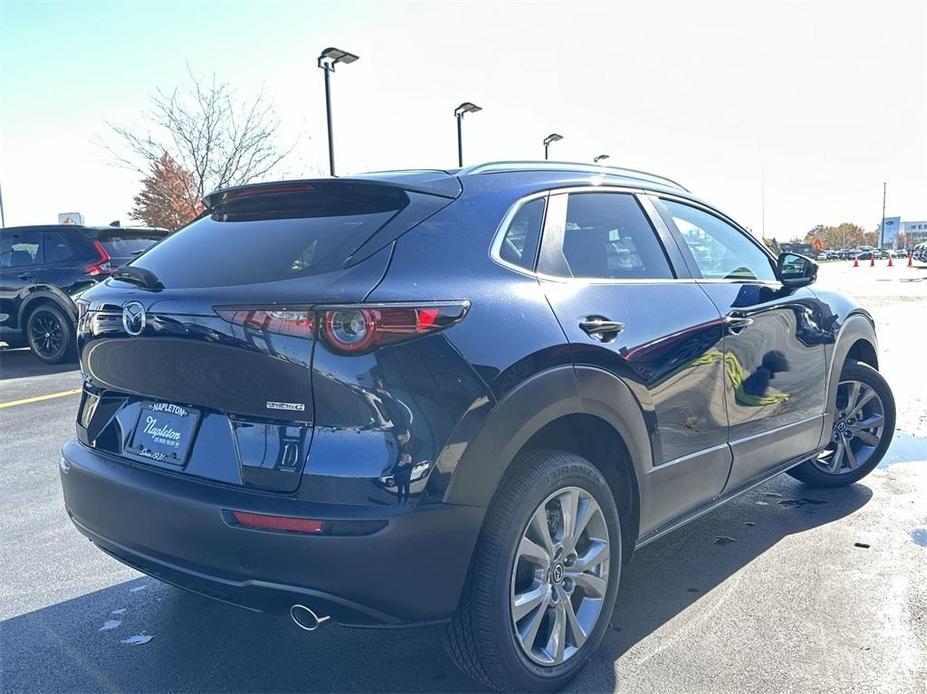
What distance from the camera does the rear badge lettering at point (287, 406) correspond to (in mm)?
2193

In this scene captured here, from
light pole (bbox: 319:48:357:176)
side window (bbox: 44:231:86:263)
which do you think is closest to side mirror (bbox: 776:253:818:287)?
side window (bbox: 44:231:86:263)

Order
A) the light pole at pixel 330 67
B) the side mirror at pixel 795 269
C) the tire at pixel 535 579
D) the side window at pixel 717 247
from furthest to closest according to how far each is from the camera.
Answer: the light pole at pixel 330 67 < the side mirror at pixel 795 269 < the side window at pixel 717 247 < the tire at pixel 535 579

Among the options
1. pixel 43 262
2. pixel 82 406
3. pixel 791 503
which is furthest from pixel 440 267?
pixel 43 262

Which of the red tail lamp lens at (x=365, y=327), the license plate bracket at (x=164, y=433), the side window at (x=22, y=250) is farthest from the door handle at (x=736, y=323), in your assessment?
the side window at (x=22, y=250)

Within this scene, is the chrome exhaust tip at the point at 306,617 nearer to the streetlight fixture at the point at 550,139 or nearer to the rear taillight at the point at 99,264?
the rear taillight at the point at 99,264

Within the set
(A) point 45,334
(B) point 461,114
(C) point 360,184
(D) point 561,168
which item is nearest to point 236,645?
(C) point 360,184

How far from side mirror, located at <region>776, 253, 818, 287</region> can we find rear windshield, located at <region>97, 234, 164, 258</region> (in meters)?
8.69

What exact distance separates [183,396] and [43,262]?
31.2 feet

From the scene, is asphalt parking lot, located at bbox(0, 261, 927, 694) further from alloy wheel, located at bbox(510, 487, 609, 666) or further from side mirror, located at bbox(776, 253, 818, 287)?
side mirror, located at bbox(776, 253, 818, 287)

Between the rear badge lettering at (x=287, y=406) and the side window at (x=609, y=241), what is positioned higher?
the side window at (x=609, y=241)

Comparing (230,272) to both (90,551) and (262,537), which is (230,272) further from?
(90,551)

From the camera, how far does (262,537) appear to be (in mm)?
2164

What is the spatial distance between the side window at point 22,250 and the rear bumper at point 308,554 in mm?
9580

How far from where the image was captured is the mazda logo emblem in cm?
252
